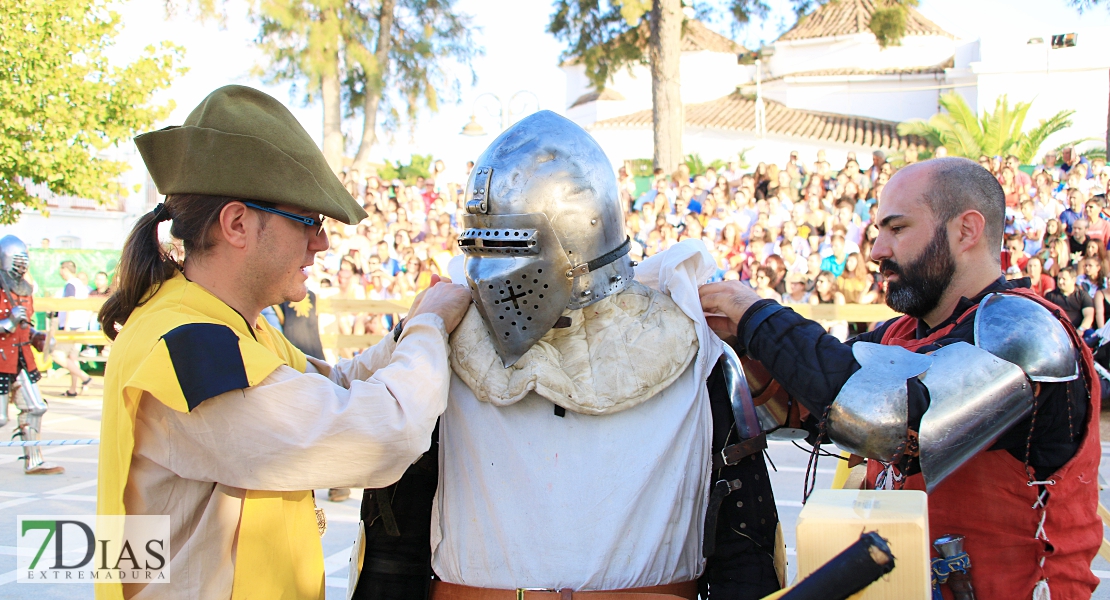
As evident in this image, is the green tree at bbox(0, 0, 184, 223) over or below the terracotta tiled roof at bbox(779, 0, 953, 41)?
below

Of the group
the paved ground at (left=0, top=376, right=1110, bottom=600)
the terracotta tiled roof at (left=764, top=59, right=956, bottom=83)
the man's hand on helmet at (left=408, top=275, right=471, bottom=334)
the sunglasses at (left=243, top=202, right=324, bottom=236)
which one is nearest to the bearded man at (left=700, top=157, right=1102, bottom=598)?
the man's hand on helmet at (left=408, top=275, right=471, bottom=334)

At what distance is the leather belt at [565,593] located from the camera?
5.90 feet

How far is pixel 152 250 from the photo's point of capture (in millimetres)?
1819

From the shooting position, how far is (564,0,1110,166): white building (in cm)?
2034

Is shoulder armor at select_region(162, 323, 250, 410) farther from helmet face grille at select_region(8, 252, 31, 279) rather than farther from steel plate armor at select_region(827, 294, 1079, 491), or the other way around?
helmet face grille at select_region(8, 252, 31, 279)

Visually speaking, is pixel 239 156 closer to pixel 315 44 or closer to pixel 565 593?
pixel 565 593

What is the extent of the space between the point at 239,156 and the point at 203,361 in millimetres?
428

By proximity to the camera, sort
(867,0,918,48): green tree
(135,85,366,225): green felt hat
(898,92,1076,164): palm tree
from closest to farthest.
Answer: (135,85,366,225): green felt hat → (898,92,1076,164): palm tree → (867,0,918,48): green tree

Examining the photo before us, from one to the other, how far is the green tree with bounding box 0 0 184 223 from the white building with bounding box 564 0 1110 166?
1149 centimetres

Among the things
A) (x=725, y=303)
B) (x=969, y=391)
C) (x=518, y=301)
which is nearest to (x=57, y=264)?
(x=518, y=301)

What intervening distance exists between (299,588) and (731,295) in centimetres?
120

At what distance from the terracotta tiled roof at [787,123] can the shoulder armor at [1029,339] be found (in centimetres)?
2124

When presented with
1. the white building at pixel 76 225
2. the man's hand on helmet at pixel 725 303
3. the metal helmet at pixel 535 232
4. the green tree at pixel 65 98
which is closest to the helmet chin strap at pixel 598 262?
the metal helmet at pixel 535 232

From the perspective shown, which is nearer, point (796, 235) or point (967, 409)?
point (967, 409)
